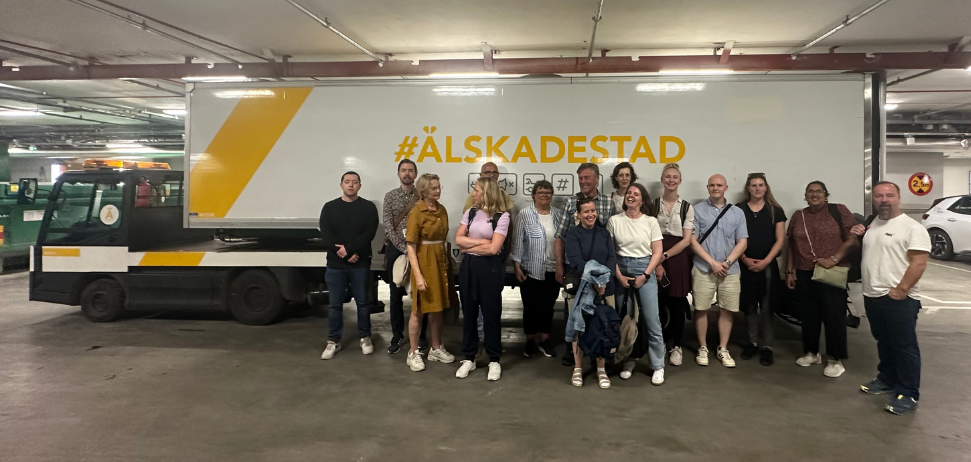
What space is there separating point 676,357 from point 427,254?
2435 mm

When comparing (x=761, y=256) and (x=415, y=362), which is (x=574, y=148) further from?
(x=415, y=362)

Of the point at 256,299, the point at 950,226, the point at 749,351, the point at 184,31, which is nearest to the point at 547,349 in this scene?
the point at 749,351

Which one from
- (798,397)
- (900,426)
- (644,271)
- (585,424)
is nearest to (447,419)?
(585,424)

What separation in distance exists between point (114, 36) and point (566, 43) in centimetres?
561

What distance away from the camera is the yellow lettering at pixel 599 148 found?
486 cm

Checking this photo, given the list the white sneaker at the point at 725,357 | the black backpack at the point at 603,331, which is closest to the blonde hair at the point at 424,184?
the black backpack at the point at 603,331

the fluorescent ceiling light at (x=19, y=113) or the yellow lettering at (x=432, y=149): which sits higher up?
the fluorescent ceiling light at (x=19, y=113)

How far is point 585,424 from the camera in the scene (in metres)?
3.41

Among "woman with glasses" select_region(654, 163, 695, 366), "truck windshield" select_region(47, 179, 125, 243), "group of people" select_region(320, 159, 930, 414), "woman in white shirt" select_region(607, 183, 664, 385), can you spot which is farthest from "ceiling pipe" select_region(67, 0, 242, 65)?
"woman with glasses" select_region(654, 163, 695, 366)

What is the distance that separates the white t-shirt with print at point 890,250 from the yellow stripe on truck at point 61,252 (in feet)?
25.8

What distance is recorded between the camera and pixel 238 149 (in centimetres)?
527

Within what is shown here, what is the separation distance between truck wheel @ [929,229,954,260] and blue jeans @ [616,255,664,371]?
1106cm

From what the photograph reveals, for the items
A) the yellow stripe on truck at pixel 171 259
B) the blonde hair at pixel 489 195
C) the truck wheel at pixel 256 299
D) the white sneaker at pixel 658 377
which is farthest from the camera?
the truck wheel at pixel 256 299

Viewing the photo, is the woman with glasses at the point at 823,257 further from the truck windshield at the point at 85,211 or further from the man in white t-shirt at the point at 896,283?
the truck windshield at the point at 85,211
